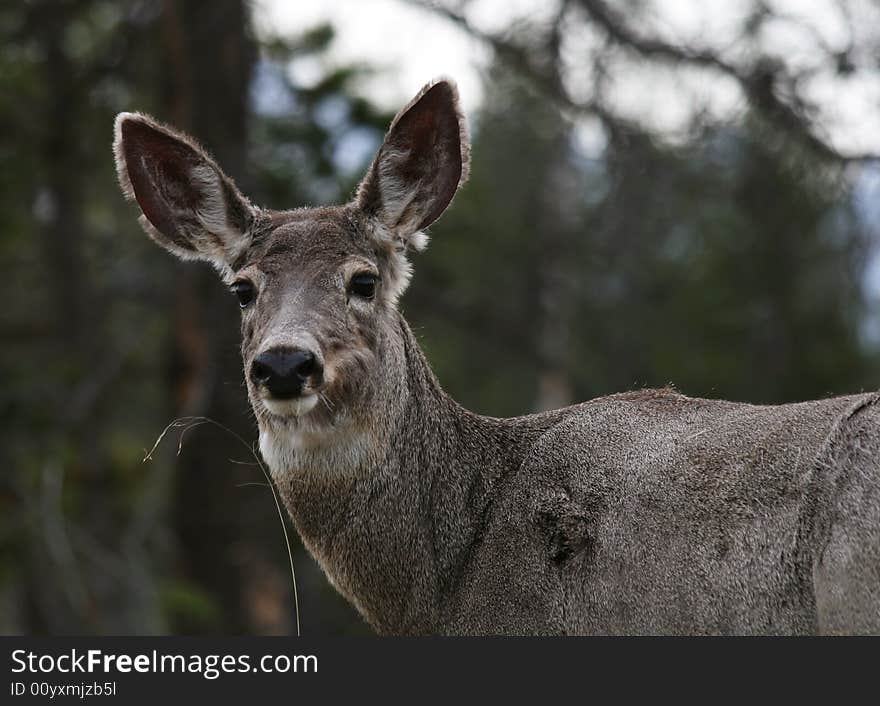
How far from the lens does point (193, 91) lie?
50.7ft

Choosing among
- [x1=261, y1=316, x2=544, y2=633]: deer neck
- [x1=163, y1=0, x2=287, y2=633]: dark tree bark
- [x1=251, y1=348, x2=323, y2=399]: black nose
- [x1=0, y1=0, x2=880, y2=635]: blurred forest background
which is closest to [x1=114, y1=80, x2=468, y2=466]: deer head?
[x1=251, y1=348, x2=323, y2=399]: black nose

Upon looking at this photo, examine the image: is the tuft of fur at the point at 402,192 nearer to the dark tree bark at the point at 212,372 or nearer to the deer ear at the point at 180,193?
the deer ear at the point at 180,193

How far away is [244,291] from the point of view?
7.37 metres

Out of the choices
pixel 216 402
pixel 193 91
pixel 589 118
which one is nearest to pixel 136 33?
pixel 193 91

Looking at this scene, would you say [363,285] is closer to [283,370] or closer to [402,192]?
[402,192]

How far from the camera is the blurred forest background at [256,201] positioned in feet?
46.2

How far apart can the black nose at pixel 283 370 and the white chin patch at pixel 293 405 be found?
2.2 inches

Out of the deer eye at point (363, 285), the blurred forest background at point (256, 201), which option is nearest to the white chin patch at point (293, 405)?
the deer eye at point (363, 285)

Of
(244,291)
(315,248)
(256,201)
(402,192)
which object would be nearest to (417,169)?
(402,192)

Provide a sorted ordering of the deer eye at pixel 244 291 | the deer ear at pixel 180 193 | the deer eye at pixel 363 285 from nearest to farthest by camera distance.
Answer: the deer eye at pixel 363 285 → the deer eye at pixel 244 291 → the deer ear at pixel 180 193

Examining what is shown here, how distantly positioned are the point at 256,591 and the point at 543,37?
8403 mm

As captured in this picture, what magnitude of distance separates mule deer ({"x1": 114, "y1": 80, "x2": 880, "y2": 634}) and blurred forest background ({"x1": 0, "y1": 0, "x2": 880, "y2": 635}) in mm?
4312

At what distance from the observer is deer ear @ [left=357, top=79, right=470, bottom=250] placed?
7.55 metres

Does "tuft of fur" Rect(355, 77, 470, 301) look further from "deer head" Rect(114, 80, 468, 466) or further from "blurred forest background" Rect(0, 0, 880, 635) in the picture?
"blurred forest background" Rect(0, 0, 880, 635)
